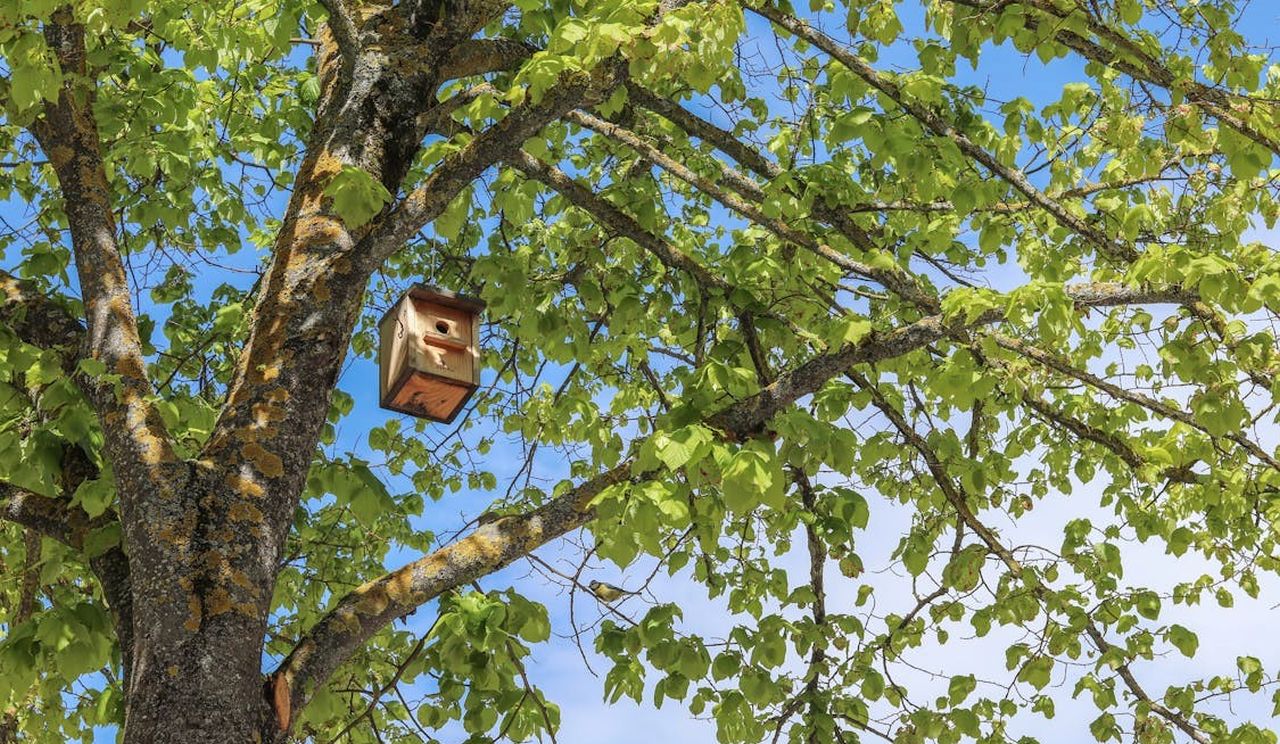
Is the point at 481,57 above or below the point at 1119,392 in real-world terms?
above

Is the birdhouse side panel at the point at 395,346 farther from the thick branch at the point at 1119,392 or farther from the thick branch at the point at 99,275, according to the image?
the thick branch at the point at 1119,392

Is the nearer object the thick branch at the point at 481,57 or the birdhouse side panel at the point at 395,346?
the birdhouse side panel at the point at 395,346

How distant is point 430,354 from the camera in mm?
4797

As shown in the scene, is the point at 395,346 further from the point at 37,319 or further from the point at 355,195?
A: the point at 37,319

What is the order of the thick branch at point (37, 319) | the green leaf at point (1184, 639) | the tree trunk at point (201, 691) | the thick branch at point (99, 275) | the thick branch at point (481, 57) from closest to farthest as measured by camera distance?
the tree trunk at point (201, 691)
the thick branch at point (99, 275)
the thick branch at point (37, 319)
the thick branch at point (481, 57)
the green leaf at point (1184, 639)

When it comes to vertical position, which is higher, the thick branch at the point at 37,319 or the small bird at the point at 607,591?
the thick branch at the point at 37,319

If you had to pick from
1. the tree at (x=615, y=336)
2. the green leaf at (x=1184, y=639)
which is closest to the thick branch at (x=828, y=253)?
the tree at (x=615, y=336)

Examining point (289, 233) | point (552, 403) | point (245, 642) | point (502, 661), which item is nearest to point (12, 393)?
point (289, 233)

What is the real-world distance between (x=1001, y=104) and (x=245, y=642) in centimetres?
405

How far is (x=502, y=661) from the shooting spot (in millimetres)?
4617

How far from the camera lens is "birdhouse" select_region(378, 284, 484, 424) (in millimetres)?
4773

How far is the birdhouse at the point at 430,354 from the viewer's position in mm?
4773

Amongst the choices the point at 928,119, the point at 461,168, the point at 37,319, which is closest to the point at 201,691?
the point at 461,168

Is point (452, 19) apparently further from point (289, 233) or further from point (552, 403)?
point (552, 403)
